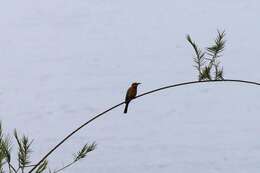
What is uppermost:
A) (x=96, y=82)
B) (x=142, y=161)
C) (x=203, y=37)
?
(x=203, y=37)

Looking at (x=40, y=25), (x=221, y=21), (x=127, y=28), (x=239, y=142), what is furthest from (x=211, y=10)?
(x=40, y=25)

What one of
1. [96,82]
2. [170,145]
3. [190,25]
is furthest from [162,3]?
[170,145]

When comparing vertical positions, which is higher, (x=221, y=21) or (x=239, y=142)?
(x=221, y=21)

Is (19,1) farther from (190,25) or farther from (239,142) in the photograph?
(239,142)

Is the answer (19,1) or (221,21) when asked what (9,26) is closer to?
(19,1)

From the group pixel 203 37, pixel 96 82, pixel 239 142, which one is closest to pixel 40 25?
pixel 96 82

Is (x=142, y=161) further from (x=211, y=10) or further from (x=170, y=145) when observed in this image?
(x=211, y=10)

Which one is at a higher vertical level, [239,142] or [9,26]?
[9,26]

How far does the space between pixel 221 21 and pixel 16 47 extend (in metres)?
0.90

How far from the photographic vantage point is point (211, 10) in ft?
8.75

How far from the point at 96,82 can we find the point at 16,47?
1.26 feet

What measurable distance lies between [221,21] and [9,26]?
0.92 meters

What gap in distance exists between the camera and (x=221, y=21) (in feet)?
8.71

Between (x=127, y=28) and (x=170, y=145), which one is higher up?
(x=127, y=28)
